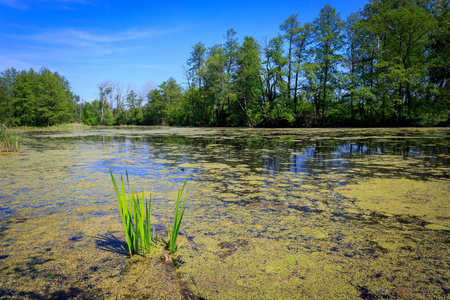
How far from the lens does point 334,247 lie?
180 cm

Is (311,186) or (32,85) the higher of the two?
(32,85)

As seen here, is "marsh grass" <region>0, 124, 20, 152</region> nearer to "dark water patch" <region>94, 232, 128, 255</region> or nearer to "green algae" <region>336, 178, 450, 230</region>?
"dark water patch" <region>94, 232, 128, 255</region>

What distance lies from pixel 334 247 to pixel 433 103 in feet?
77.5

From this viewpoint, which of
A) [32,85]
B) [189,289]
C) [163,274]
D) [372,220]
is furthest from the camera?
[32,85]

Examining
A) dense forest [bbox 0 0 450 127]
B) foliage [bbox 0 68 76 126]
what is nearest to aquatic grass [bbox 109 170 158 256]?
dense forest [bbox 0 0 450 127]

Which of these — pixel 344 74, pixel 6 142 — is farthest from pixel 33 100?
pixel 344 74

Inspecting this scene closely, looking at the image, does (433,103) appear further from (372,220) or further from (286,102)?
(372,220)

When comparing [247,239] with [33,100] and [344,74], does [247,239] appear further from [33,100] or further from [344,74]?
[33,100]

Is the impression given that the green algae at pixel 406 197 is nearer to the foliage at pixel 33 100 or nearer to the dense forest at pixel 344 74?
the dense forest at pixel 344 74

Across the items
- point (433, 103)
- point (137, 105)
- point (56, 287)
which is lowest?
point (56, 287)

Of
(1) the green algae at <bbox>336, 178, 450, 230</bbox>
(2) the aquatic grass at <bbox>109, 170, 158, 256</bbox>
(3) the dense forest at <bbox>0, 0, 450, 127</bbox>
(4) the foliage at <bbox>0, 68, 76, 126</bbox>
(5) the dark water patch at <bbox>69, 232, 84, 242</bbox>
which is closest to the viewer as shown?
(2) the aquatic grass at <bbox>109, 170, 158, 256</bbox>

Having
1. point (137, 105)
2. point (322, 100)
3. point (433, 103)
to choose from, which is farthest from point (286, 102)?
point (137, 105)

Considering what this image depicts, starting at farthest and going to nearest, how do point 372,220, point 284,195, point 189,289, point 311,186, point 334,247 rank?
point 311,186 < point 284,195 < point 372,220 < point 334,247 < point 189,289

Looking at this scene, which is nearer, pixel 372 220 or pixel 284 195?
pixel 372 220
